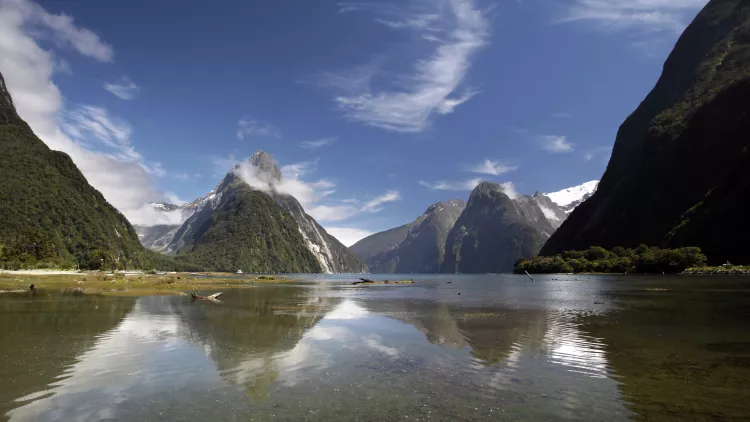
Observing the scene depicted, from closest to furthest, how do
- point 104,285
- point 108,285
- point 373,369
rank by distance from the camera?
→ point 373,369, point 104,285, point 108,285

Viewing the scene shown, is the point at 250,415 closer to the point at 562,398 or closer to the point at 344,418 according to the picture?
the point at 344,418

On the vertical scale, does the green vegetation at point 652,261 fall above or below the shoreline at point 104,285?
above

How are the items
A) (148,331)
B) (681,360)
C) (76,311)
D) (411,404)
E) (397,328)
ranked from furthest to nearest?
(76,311) < (397,328) < (148,331) < (681,360) < (411,404)

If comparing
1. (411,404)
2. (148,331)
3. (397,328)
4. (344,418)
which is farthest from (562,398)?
(148,331)

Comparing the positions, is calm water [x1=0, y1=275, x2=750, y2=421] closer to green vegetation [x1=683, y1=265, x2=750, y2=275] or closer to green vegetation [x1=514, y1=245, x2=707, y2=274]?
green vegetation [x1=683, y1=265, x2=750, y2=275]

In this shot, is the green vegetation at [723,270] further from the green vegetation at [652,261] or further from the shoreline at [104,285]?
the shoreline at [104,285]

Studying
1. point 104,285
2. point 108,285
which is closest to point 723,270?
point 108,285

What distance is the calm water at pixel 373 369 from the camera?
13914mm

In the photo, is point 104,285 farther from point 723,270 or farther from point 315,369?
point 723,270

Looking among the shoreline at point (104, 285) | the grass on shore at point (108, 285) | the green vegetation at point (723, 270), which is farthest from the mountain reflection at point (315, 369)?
the green vegetation at point (723, 270)

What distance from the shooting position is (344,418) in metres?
13.0

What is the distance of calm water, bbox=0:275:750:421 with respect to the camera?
45.6 ft

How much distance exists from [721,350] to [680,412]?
45.5ft

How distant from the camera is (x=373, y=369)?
66.2 ft
